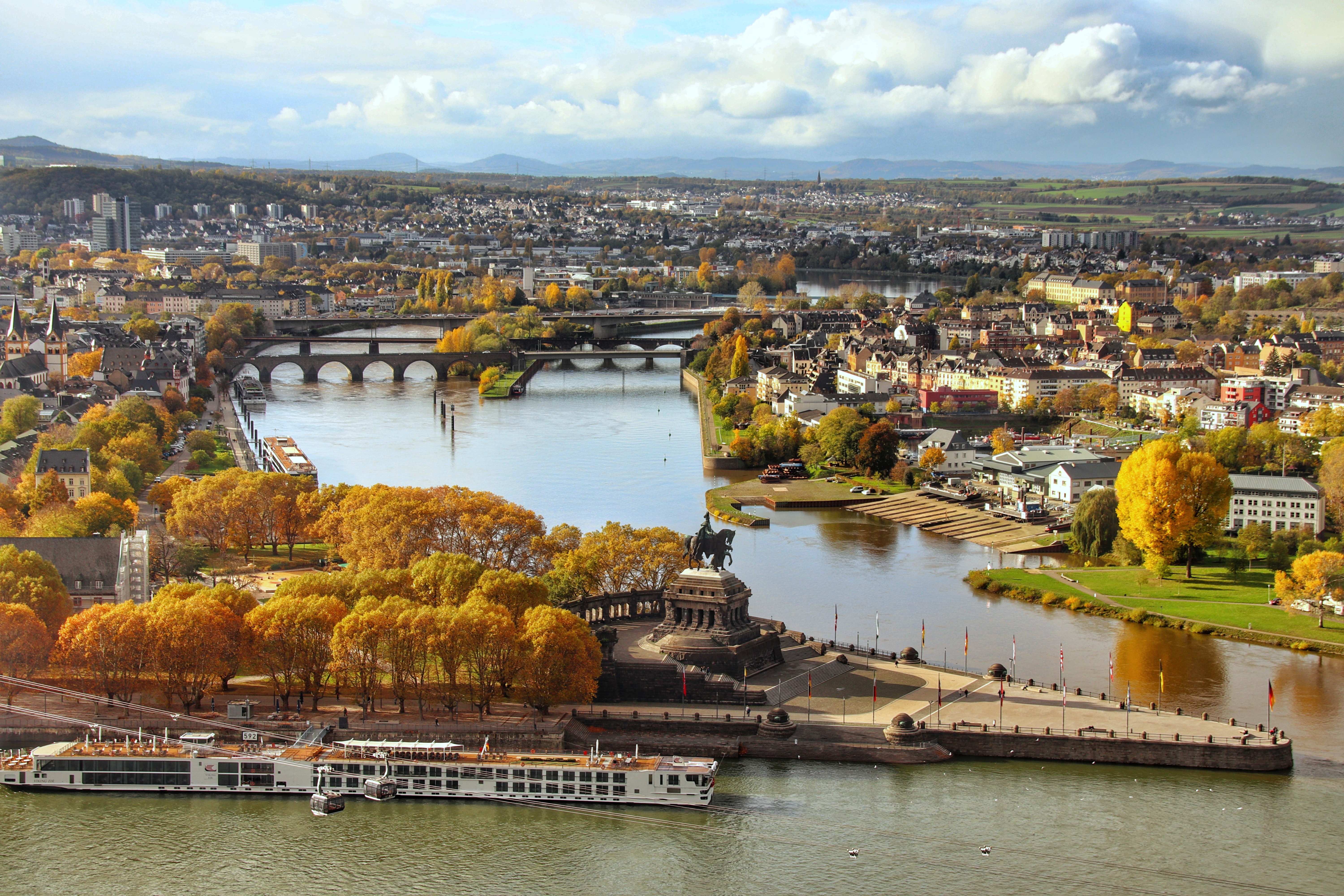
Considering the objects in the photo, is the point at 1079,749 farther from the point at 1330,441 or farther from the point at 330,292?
the point at 330,292

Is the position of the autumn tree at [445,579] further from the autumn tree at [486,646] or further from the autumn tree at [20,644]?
the autumn tree at [20,644]

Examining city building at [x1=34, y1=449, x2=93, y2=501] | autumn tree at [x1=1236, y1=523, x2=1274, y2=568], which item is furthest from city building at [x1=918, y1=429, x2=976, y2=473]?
city building at [x1=34, y1=449, x2=93, y2=501]

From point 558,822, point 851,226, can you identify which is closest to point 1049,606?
point 558,822

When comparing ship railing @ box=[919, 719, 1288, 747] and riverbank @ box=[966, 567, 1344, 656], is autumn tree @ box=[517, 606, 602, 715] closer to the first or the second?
ship railing @ box=[919, 719, 1288, 747]

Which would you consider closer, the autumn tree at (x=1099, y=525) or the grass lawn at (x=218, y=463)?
the autumn tree at (x=1099, y=525)

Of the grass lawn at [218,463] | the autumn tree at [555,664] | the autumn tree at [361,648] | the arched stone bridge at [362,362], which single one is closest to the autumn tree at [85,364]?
the arched stone bridge at [362,362]

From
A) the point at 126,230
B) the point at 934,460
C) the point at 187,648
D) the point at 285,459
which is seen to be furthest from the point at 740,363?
the point at 126,230
